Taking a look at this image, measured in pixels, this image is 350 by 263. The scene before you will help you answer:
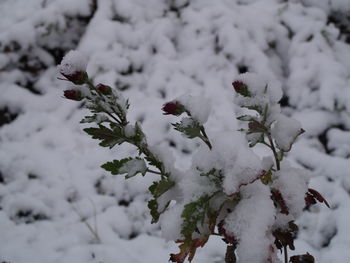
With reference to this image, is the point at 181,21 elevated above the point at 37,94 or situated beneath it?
elevated above

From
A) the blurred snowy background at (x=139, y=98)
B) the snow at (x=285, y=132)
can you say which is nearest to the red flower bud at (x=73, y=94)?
the snow at (x=285, y=132)

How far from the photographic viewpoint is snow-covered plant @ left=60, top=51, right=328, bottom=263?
657mm

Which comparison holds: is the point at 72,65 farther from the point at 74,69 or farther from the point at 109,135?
the point at 109,135

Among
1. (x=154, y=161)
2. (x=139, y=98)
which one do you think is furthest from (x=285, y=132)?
(x=139, y=98)

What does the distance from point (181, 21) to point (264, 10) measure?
1.94 feet

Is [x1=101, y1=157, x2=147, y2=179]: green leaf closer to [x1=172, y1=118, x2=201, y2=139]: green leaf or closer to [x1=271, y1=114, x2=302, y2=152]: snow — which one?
[x1=172, y1=118, x2=201, y2=139]: green leaf

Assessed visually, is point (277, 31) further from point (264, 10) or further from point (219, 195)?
point (219, 195)

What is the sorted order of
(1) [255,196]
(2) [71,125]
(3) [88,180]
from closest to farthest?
(1) [255,196]
(3) [88,180]
(2) [71,125]

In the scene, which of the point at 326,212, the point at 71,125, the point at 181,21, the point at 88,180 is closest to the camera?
the point at 326,212

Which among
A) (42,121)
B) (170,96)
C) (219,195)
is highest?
(219,195)

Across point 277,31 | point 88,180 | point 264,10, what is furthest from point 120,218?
point 264,10

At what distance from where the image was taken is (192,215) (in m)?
0.65

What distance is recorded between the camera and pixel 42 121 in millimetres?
2094

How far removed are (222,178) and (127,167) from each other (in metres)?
0.21
